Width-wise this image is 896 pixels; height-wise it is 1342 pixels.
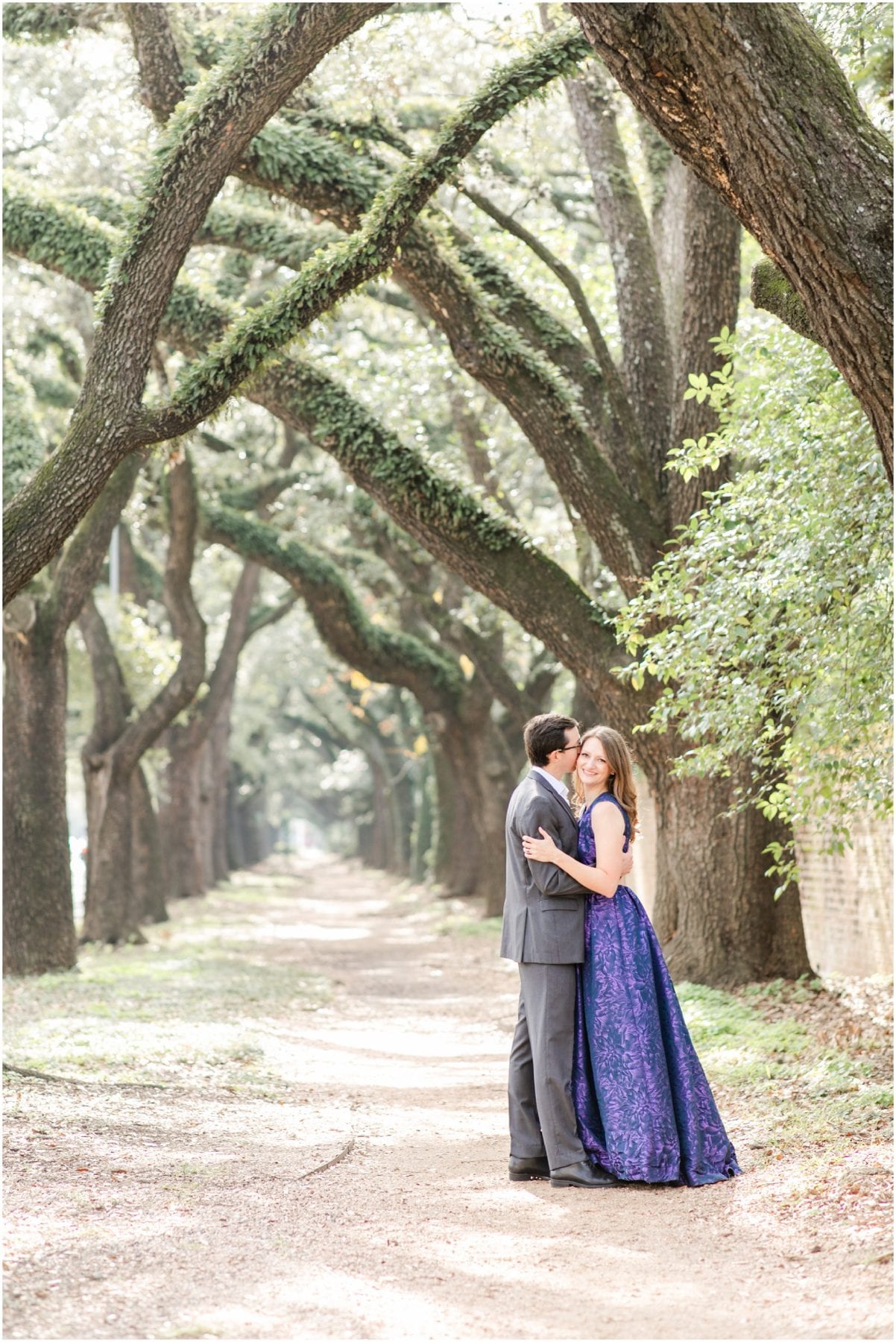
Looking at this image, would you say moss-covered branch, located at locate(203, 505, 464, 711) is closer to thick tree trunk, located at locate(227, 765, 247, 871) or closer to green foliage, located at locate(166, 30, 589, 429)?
green foliage, located at locate(166, 30, 589, 429)

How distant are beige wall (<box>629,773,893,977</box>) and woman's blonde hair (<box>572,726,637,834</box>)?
5205 millimetres

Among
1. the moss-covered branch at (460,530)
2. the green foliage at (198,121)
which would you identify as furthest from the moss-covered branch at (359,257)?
the moss-covered branch at (460,530)

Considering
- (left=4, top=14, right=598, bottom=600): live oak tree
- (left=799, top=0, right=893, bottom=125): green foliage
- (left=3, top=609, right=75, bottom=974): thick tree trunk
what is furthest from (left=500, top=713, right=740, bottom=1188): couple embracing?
(left=3, top=609, right=75, bottom=974): thick tree trunk

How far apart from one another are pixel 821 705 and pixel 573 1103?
256 cm

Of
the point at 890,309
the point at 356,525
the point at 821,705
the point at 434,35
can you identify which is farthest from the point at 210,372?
the point at 356,525

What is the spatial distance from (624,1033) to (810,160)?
142 inches

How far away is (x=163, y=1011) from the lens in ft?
39.1

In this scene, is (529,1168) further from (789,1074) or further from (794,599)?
(794,599)

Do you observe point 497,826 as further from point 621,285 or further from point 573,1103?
point 573,1103

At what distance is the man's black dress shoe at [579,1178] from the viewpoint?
19.3 ft

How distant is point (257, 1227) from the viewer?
5.20m

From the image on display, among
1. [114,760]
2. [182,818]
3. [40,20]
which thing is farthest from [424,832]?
[40,20]

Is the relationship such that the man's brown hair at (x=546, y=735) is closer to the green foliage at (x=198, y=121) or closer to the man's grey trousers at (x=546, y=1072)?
the man's grey trousers at (x=546, y=1072)

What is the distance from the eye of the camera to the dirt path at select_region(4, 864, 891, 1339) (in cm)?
411
